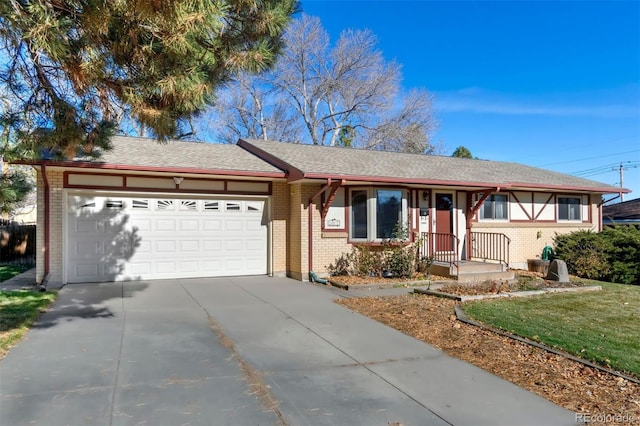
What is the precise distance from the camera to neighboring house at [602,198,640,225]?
75.5 ft

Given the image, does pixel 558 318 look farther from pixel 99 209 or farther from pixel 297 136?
pixel 297 136

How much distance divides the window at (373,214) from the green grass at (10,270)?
9571mm

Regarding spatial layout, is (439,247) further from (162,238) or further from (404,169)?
(162,238)

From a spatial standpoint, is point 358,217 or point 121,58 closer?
point 121,58

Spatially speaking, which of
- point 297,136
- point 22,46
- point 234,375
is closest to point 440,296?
point 234,375

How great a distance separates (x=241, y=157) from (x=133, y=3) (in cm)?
894

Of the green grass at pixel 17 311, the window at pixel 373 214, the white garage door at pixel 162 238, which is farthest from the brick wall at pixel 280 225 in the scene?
the green grass at pixel 17 311

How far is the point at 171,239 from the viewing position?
37.8ft

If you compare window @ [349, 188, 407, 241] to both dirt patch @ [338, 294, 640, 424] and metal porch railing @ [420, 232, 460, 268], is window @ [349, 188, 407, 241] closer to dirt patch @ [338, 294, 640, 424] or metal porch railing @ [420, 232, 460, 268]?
metal porch railing @ [420, 232, 460, 268]

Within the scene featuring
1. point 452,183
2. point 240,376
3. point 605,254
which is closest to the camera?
point 240,376

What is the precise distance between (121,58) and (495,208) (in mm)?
12935

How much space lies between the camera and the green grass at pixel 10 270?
12.0 metres

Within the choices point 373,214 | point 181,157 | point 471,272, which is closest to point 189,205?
point 181,157

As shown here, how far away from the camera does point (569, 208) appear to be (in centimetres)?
1611
